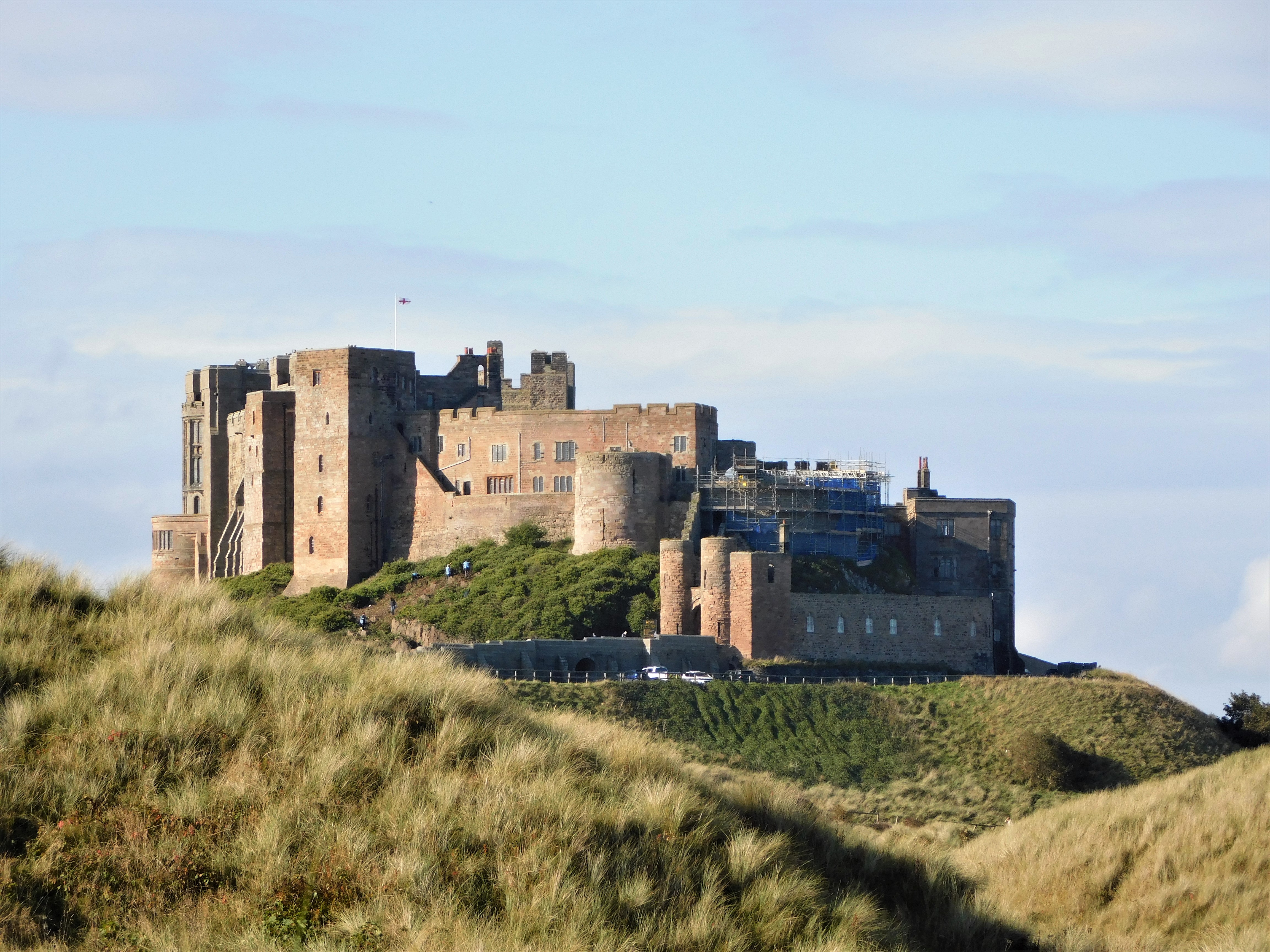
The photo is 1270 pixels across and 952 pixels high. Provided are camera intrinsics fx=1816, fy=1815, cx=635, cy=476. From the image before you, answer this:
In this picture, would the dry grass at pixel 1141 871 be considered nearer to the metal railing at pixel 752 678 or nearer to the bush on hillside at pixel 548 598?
the metal railing at pixel 752 678

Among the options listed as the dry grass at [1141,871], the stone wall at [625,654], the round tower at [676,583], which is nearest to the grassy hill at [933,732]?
the stone wall at [625,654]

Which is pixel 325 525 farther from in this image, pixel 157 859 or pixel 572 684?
pixel 157 859

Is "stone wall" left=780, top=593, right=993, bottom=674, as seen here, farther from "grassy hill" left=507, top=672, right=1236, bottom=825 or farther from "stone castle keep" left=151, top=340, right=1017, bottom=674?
"grassy hill" left=507, top=672, right=1236, bottom=825

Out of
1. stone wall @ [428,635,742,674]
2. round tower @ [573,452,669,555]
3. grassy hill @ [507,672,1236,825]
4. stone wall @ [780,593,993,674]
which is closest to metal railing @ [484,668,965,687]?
stone wall @ [428,635,742,674]

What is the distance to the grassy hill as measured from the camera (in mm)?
45312

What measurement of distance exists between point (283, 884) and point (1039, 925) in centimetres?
1023

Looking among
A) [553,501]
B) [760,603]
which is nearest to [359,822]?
[760,603]

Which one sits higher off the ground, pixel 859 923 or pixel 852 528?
pixel 852 528

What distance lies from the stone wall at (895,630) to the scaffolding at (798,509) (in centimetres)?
440

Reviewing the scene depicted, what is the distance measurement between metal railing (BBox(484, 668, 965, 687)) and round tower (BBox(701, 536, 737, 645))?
1.80m

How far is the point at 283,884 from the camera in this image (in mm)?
16344

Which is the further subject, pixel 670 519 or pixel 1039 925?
pixel 670 519

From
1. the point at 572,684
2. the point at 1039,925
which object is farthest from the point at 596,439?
the point at 1039,925

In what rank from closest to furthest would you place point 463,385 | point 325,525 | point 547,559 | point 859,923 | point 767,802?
1. point 859,923
2. point 767,802
3. point 547,559
4. point 325,525
5. point 463,385
